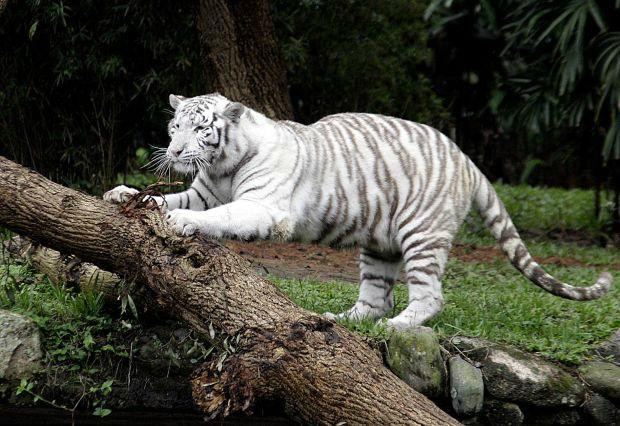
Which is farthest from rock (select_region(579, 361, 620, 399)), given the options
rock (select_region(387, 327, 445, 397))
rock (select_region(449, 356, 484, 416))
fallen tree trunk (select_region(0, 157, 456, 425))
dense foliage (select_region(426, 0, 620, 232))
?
dense foliage (select_region(426, 0, 620, 232))

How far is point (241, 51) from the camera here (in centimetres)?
993

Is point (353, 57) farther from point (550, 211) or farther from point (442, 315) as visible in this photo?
point (442, 315)

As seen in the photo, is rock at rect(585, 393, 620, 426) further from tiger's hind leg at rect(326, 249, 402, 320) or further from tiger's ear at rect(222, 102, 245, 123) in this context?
tiger's ear at rect(222, 102, 245, 123)

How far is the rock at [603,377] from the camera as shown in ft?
19.3

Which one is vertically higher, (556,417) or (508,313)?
(508,313)

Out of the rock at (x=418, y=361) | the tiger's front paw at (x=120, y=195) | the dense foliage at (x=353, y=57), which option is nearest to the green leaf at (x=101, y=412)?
the tiger's front paw at (x=120, y=195)

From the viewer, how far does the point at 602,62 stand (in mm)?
11305

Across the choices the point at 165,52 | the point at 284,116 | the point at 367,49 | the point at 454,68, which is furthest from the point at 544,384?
the point at 454,68

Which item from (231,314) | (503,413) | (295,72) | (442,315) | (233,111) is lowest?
(503,413)

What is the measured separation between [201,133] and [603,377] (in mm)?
2929

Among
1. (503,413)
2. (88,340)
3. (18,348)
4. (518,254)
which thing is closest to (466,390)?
(503,413)

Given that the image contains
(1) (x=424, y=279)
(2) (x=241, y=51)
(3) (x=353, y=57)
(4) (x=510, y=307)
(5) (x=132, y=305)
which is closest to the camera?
(5) (x=132, y=305)

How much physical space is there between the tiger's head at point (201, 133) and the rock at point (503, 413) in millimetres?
2265

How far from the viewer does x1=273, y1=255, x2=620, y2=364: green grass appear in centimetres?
628
